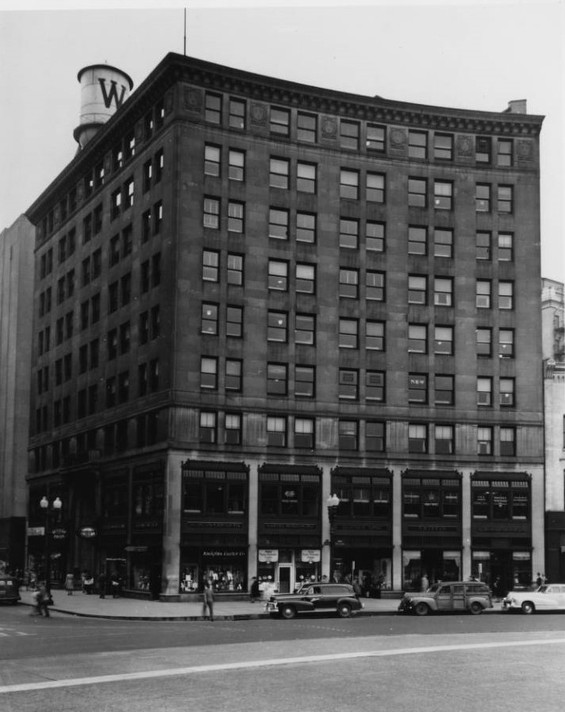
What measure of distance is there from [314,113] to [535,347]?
1959cm

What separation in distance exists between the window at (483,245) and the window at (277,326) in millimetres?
13174

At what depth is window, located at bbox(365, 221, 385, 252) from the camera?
6016 cm

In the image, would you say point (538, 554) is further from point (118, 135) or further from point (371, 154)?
point (118, 135)

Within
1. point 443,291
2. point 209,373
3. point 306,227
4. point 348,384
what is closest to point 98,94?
point 306,227

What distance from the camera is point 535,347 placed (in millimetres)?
61375

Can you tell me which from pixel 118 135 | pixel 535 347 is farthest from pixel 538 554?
pixel 118 135

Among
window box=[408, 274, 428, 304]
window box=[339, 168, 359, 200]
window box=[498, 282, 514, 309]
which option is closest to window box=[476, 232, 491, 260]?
window box=[498, 282, 514, 309]

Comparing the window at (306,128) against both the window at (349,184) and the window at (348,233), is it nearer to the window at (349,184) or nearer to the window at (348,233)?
the window at (349,184)

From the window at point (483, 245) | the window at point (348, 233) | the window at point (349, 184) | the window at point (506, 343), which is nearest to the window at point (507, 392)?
the window at point (506, 343)

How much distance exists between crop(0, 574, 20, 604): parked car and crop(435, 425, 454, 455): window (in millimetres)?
25124

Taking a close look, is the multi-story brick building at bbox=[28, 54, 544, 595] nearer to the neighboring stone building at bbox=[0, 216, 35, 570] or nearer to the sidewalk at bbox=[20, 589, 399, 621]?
the sidewalk at bbox=[20, 589, 399, 621]

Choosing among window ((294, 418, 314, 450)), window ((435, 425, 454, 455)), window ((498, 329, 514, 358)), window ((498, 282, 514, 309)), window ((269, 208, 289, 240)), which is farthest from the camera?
window ((498, 282, 514, 309))

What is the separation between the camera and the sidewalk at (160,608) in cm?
4216

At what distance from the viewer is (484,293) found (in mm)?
61438
